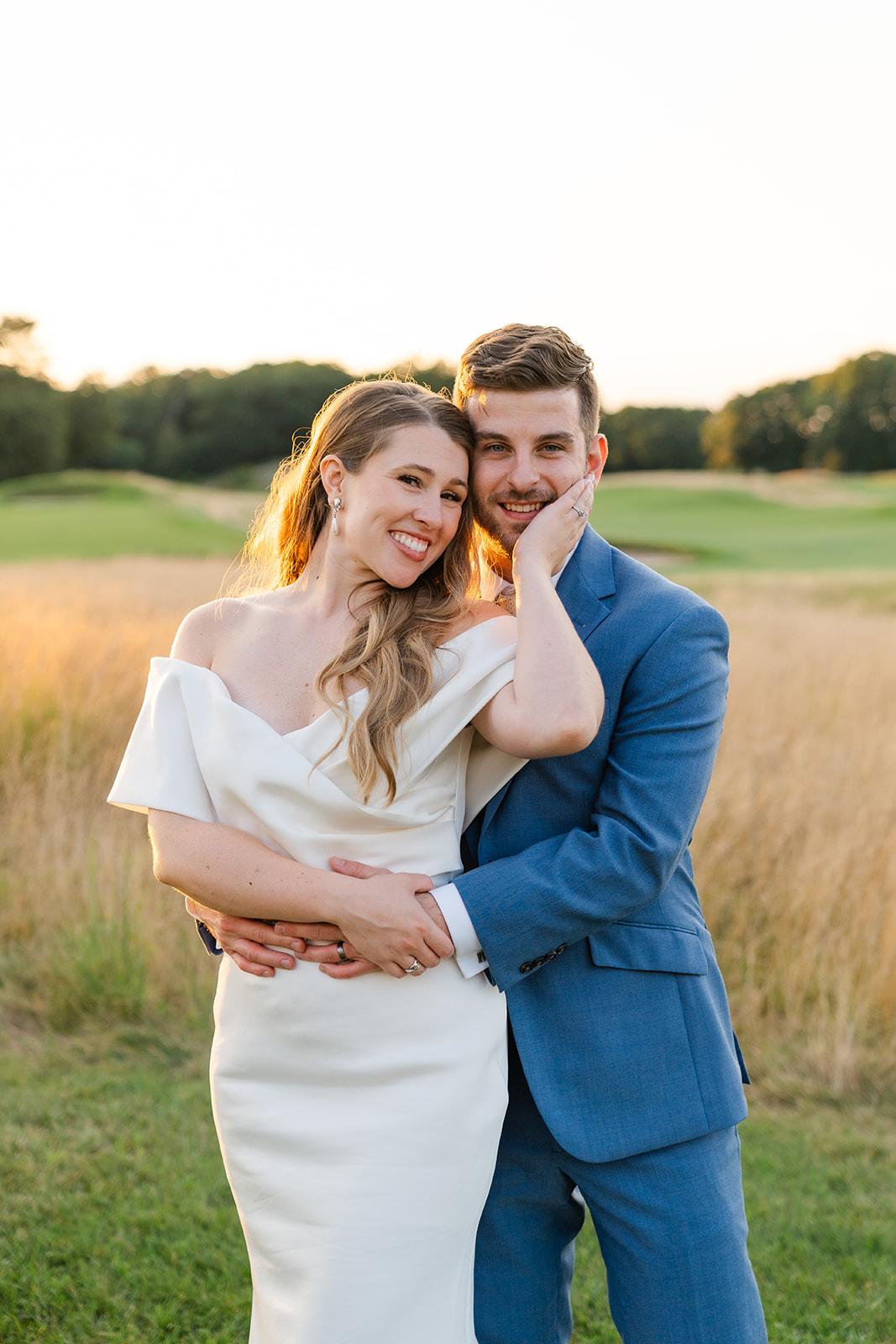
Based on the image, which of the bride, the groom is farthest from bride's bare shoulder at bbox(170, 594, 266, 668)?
the groom

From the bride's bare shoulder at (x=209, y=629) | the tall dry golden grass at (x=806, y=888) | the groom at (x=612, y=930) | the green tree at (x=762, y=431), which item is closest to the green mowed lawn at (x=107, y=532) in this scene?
the tall dry golden grass at (x=806, y=888)

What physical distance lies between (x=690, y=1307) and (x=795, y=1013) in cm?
276

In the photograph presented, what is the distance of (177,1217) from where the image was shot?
11.7ft

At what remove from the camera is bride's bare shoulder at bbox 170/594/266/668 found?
7.18ft

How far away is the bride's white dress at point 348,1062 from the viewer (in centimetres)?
195

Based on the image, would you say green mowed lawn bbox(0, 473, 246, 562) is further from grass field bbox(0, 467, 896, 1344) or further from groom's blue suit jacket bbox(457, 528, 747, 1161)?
groom's blue suit jacket bbox(457, 528, 747, 1161)

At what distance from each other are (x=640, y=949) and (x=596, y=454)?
1.06 m

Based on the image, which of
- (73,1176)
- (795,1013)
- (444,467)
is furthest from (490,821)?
(795,1013)

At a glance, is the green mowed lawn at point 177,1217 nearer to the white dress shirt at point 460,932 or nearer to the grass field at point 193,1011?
the grass field at point 193,1011

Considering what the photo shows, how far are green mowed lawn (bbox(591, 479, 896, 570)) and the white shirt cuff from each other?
68.7ft

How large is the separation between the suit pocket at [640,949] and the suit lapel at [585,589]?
319 mm

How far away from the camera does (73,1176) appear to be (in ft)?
12.3

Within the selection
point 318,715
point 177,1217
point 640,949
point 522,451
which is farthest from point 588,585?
point 177,1217

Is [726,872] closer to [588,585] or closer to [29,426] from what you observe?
[588,585]
